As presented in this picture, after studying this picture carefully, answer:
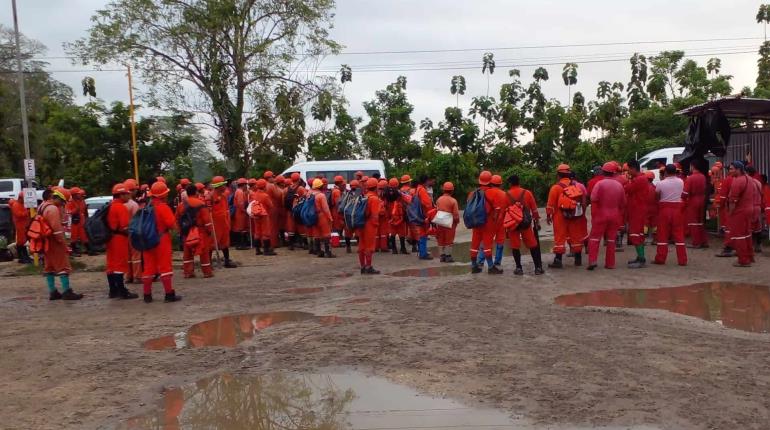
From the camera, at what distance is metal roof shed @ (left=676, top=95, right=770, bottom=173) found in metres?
13.9

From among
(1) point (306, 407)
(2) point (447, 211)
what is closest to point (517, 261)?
(2) point (447, 211)

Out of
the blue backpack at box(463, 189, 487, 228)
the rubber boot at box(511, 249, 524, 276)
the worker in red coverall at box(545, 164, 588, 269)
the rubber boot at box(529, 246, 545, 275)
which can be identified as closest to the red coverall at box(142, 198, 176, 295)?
the blue backpack at box(463, 189, 487, 228)

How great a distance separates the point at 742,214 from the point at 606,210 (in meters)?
2.32

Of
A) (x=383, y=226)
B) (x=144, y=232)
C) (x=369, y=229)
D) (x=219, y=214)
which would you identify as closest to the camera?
(x=144, y=232)

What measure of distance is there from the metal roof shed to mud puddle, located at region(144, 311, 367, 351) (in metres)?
9.53

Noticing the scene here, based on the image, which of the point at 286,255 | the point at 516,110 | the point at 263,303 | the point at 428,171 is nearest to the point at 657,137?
the point at 516,110

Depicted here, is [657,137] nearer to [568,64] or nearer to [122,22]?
[568,64]

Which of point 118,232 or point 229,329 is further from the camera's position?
point 118,232

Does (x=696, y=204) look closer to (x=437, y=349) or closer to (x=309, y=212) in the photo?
(x=309, y=212)

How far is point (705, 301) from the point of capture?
8.82m

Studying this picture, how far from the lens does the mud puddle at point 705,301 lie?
7836mm

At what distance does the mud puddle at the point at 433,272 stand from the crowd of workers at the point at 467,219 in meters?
0.39

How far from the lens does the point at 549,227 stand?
21.5 meters

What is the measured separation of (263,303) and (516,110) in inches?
1069
